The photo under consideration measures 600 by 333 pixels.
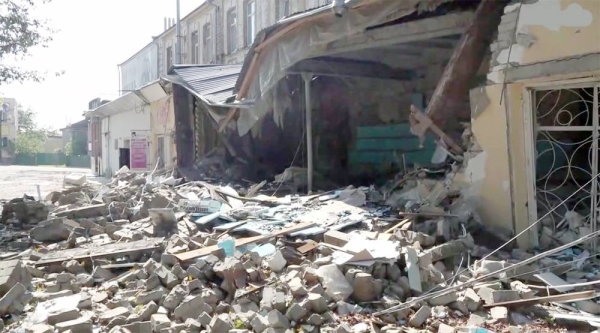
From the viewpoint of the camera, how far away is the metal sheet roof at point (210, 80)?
33.0 feet

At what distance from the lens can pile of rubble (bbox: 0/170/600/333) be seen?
3.94 meters

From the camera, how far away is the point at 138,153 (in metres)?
16.3

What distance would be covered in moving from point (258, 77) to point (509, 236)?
5051mm

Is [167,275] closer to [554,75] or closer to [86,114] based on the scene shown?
[554,75]

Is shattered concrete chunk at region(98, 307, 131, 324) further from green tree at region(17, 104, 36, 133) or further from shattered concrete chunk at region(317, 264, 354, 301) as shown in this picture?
green tree at region(17, 104, 36, 133)

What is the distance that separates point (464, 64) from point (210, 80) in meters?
6.48

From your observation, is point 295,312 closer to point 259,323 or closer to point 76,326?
point 259,323

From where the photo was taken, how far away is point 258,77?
29.3 feet

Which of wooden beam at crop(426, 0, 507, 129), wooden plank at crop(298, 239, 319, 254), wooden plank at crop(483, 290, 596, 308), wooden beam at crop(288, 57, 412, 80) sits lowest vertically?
wooden plank at crop(483, 290, 596, 308)

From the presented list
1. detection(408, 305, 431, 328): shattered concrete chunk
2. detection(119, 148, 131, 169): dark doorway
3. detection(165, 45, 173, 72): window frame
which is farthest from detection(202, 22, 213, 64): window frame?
detection(408, 305, 431, 328): shattered concrete chunk

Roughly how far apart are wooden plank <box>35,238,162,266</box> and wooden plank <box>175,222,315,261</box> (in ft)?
2.39

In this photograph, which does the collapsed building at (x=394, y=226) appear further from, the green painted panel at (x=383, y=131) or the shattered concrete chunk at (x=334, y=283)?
the green painted panel at (x=383, y=131)

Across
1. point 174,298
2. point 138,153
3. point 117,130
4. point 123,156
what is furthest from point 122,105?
point 174,298

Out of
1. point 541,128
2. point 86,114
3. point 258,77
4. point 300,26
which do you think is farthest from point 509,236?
point 86,114
